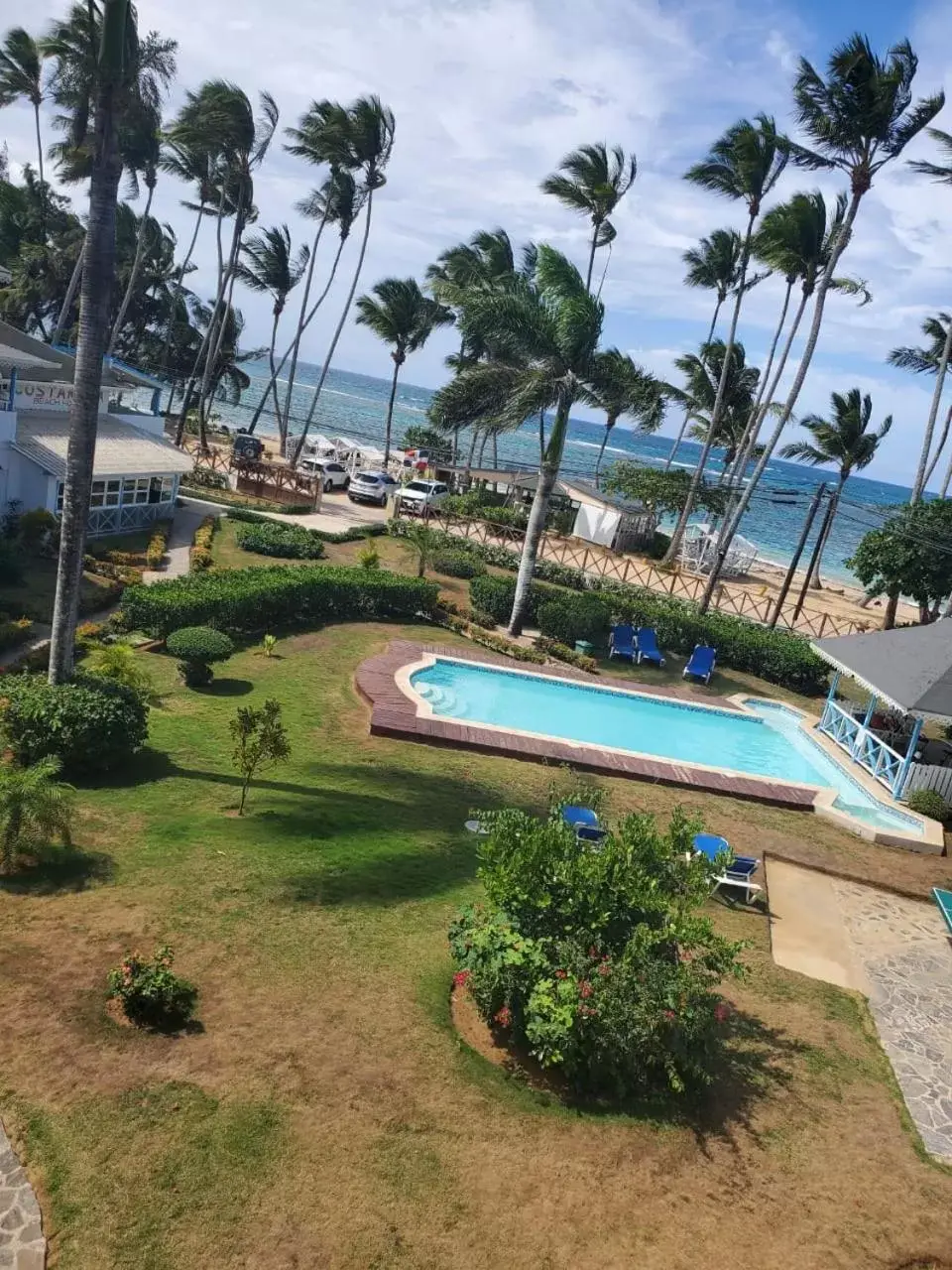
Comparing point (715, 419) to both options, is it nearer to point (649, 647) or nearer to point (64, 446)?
point (649, 647)

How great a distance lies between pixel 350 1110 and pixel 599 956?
254cm

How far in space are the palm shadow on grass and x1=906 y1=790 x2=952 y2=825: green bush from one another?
14.6m

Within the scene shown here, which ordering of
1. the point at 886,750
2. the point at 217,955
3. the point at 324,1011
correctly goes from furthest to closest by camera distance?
the point at 886,750, the point at 217,955, the point at 324,1011

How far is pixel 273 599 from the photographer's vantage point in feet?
70.3

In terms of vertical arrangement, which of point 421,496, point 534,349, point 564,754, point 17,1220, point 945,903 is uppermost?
point 534,349

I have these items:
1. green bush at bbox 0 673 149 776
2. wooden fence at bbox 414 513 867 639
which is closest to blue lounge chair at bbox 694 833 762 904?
green bush at bbox 0 673 149 776

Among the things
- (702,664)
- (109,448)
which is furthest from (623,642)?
(109,448)

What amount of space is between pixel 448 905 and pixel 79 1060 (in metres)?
4.48

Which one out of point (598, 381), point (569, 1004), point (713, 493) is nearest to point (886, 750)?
point (598, 381)

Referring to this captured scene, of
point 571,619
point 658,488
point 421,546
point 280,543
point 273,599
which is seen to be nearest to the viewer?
point 273,599

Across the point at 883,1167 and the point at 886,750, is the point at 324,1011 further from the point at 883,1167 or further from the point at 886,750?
the point at 886,750

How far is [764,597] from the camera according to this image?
39.6 m

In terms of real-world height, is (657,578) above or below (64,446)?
below

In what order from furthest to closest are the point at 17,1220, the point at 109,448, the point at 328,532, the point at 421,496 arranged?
the point at 421,496 → the point at 328,532 → the point at 109,448 → the point at 17,1220
